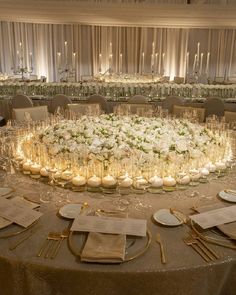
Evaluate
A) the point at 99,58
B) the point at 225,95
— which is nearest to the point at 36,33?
the point at 99,58

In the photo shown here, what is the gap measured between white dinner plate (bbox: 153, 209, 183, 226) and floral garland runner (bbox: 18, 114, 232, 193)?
13.3 inches

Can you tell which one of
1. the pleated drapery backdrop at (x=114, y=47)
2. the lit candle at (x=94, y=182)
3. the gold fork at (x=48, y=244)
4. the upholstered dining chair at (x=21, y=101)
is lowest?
the gold fork at (x=48, y=244)

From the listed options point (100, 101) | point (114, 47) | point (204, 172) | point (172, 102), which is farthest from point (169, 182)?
point (114, 47)

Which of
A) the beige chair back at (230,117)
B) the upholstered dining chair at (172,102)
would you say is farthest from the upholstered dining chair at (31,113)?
the beige chair back at (230,117)

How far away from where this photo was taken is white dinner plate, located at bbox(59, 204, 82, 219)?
1718 millimetres

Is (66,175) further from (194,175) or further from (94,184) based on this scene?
(194,175)

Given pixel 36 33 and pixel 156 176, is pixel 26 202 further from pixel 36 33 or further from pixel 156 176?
pixel 36 33

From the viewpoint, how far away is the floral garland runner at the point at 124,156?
2.20 m

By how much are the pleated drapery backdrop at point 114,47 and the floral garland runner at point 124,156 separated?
9880 mm

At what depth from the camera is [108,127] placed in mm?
3014

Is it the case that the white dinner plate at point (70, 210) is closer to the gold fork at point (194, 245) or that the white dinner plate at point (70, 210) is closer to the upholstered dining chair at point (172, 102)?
the gold fork at point (194, 245)

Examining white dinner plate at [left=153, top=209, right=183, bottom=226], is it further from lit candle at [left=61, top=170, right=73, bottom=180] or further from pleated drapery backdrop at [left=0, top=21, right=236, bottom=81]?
pleated drapery backdrop at [left=0, top=21, right=236, bottom=81]

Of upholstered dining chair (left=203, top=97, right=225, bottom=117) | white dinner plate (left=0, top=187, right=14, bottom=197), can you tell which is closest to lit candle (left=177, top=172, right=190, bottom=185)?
white dinner plate (left=0, top=187, right=14, bottom=197)

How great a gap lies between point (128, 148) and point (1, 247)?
1.21m
